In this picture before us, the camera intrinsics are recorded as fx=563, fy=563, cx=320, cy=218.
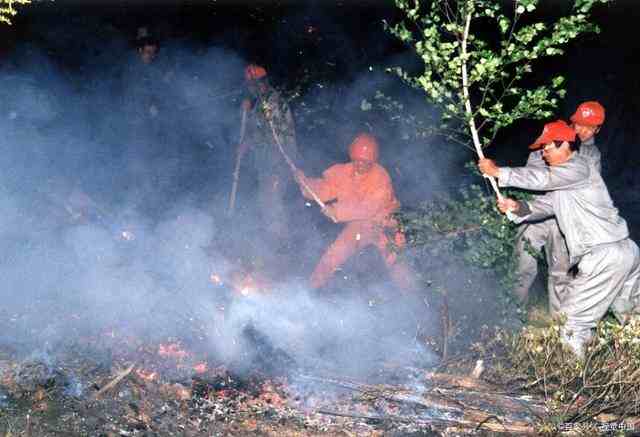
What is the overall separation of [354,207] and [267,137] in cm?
155

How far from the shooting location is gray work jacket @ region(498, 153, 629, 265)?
5598mm

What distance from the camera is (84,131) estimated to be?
8.73 metres

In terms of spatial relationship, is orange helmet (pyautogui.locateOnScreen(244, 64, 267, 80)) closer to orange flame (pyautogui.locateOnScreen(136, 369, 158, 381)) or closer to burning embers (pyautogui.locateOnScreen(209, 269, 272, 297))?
burning embers (pyautogui.locateOnScreen(209, 269, 272, 297))

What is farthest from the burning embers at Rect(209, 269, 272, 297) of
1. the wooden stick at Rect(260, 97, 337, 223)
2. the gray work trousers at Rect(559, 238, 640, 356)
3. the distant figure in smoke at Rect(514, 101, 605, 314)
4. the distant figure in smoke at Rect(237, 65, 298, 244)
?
the gray work trousers at Rect(559, 238, 640, 356)

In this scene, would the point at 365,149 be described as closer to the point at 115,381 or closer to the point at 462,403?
the point at 462,403

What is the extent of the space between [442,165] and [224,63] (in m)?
3.82

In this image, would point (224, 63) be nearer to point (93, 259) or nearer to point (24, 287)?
point (93, 259)

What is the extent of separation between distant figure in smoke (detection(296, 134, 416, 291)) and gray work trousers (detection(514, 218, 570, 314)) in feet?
5.75

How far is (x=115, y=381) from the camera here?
202 inches

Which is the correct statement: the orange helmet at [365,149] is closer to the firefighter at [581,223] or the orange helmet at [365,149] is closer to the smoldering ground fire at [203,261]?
the smoldering ground fire at [203,261]

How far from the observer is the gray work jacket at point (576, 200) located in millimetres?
5598

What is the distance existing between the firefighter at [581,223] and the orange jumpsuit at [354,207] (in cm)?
223

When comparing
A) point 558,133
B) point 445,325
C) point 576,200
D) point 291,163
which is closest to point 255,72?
point 291,163

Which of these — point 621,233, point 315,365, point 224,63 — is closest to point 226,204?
point 224,63
